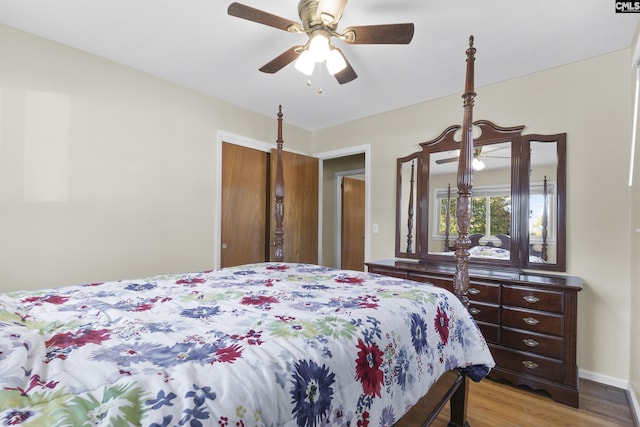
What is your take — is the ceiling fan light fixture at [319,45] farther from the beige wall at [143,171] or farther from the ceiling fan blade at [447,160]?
the ceiling fan blade at [447,160]

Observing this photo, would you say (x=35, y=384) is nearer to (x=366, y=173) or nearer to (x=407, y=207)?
(x=407, y=207)

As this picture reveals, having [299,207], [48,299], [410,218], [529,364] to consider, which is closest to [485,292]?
[529,364]

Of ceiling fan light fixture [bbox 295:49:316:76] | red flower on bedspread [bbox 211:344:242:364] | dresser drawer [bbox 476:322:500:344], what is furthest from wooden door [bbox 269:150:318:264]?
red flower on bedspread [bbox 211:344:242:364]

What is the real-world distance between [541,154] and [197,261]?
3.24 m

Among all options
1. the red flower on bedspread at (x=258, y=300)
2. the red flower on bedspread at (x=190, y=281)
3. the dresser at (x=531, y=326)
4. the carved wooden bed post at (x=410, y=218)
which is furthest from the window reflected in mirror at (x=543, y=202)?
the red flower on bedspread at (x=190, y=281)

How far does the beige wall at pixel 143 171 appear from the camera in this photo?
2.13m

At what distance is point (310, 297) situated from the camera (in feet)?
4.42

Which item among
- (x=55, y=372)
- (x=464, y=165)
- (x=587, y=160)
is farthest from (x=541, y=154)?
(x=55, y=372)

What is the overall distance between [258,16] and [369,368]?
170 centimetres

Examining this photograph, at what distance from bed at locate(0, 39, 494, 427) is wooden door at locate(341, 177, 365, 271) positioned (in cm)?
A: 313

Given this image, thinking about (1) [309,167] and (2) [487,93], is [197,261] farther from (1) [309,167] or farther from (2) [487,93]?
(2) [487,93]

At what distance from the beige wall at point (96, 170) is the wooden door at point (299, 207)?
89 cm

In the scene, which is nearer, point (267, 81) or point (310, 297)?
point (310, 297)

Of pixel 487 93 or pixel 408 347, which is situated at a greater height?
pixel 487 93
